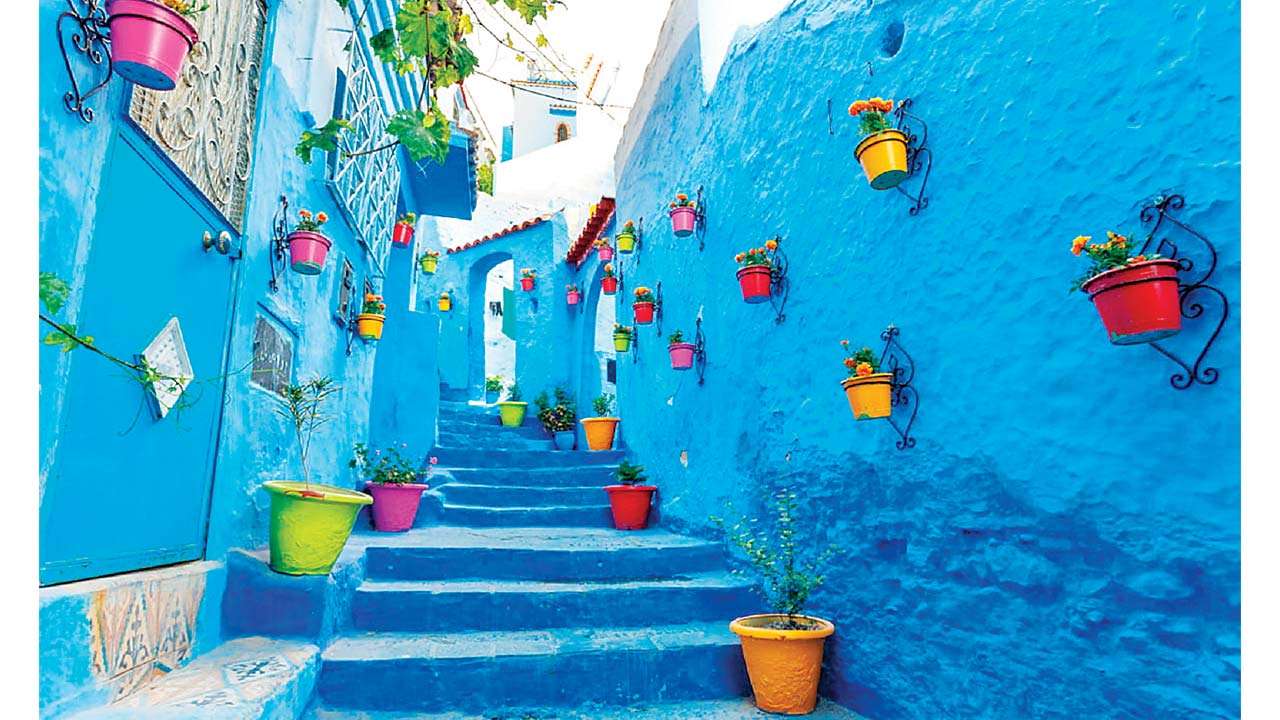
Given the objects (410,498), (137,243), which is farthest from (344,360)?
(137,243)

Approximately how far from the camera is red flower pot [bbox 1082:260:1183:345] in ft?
6.31

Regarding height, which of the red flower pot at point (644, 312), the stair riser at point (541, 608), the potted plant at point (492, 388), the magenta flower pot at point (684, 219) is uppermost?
the magenta flower pot at point (684, 219)

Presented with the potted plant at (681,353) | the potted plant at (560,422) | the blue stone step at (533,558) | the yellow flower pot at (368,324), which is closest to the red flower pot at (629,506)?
the blue stone step at (533,558)

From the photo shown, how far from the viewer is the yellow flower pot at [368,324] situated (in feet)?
19.0

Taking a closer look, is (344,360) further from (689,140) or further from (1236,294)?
(1236,294)

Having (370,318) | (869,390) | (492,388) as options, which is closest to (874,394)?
(869,390)

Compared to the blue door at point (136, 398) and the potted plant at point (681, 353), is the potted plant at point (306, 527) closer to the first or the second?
the blue door at point (136, 398)

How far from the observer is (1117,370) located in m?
2.19

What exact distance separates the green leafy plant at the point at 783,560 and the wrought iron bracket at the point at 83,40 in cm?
323

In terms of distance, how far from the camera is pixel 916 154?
3090mm

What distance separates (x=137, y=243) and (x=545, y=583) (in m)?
2.78

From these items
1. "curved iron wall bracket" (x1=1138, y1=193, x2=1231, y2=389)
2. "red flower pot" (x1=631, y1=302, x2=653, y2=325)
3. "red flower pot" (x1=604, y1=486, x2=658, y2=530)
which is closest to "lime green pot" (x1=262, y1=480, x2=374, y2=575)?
"red flower pot" (x1=604, y1=486, x2=658, y2=530)

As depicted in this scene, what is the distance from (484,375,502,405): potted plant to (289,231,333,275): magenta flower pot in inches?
425
